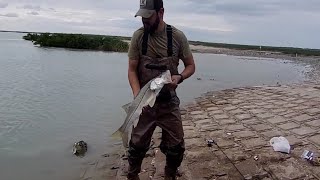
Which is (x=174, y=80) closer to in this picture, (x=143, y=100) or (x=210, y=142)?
(x=143, y=100)

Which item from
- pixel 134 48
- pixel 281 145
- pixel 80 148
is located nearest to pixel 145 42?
pixel 134 48

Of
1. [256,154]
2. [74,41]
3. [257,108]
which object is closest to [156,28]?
[256,154]

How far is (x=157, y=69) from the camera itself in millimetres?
5375

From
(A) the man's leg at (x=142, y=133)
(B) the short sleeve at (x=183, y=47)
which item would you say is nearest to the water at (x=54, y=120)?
(A) the man's leg at (x=142, y=133)

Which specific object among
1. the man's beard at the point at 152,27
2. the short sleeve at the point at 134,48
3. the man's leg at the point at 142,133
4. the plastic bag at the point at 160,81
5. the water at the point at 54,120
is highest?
the man's beard at the point at 152,27

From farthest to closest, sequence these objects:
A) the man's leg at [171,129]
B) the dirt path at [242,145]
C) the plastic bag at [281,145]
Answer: the plastic bag at [281,145] → the dirt path at [242,145] → the man's leg at [171,129]

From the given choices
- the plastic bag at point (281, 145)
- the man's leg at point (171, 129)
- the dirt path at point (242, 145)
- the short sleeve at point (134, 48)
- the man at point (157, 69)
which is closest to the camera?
the man at point (157, 69)

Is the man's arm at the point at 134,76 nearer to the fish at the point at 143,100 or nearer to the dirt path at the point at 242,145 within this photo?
the fish at the point at 143,100

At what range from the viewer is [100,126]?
12.3 metres

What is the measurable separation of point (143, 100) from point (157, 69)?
55 centimetres

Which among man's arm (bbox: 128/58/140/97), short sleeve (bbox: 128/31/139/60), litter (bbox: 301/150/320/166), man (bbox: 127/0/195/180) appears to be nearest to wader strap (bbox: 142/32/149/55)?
man (bbox: 127/0/195/180)

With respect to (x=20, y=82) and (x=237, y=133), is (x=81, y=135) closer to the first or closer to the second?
(x=237, y=133)

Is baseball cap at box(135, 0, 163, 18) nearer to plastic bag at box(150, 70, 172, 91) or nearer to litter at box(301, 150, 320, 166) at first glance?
plastic bag at box(150, 70, 172, 91)

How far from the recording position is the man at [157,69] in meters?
5.23
